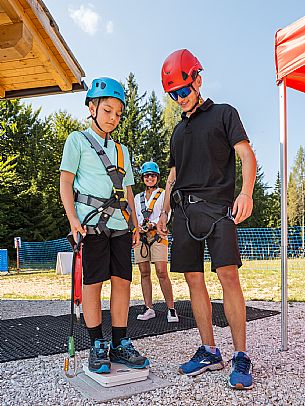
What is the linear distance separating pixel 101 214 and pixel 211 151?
85cm

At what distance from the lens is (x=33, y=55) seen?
5.10 m

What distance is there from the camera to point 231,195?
3.16 metres

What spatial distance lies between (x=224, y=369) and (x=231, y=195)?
3.96ft

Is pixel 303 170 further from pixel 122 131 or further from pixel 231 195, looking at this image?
pixel 231 195

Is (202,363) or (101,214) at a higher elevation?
(101,214)

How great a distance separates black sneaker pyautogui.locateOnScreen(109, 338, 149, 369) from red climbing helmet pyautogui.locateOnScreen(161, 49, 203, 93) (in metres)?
1.78

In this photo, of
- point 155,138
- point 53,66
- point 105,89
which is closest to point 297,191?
point 155,138

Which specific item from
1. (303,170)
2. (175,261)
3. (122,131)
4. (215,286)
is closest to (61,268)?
(215,286)

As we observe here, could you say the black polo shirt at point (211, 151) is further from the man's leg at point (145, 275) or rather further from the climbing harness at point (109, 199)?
the man's leg at point (145, 275)

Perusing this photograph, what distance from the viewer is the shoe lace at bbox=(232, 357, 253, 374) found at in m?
2.87

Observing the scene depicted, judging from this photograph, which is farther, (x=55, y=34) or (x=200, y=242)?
(x=55, y=34)

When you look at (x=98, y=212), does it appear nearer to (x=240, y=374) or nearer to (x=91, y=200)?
(x=91, y=200)

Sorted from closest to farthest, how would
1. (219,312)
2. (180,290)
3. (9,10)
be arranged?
1. (9,10)
2. (219,312)
3. (180,290)

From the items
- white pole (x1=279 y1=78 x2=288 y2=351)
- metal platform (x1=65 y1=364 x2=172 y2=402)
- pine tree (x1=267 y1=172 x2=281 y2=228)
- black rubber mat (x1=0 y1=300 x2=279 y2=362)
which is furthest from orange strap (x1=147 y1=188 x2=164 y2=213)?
pine tree (x1=267 y1=172 x2=281 y2=228)
